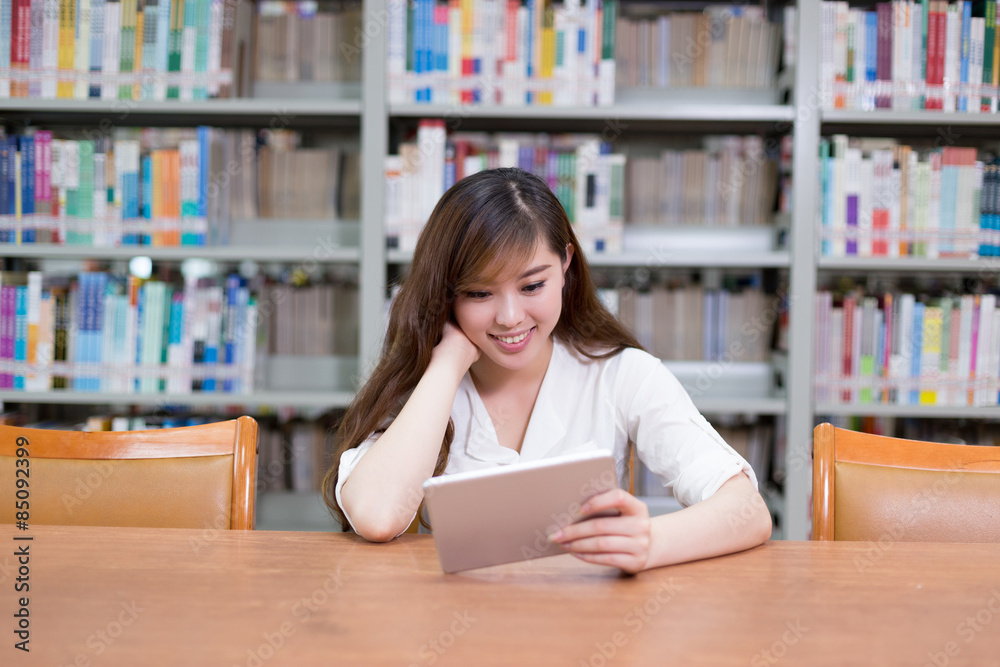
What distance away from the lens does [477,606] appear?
0.70m

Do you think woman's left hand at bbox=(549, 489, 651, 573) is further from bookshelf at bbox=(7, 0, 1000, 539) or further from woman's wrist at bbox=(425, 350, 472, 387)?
bookshelf at bbox=(7, 0, 1000, 539)

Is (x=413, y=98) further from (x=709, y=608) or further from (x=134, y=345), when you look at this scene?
(x=709, y=608)

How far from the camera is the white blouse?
3.85 feet

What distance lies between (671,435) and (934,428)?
61.9 inches

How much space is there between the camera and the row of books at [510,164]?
6.75ft

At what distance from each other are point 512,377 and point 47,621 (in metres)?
0.83

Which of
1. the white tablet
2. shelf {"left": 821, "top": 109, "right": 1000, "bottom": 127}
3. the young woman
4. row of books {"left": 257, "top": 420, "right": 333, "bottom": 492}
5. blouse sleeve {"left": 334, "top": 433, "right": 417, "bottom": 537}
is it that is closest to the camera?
the white tablet

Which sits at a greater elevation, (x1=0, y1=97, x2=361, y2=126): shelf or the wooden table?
(x1=0, y1=97, x2=361, y2=126): shelf

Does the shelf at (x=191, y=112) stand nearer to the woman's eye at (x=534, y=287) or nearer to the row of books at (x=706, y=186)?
the row of books at (x=706, y=186)

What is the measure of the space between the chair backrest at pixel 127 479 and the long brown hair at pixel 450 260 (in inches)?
6.0

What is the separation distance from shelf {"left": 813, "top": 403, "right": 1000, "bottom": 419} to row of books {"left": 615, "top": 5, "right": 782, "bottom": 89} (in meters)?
0.99

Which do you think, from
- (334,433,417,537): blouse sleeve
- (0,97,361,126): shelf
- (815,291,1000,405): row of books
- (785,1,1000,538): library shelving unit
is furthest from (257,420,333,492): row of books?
(815,291,1000,405): row of books

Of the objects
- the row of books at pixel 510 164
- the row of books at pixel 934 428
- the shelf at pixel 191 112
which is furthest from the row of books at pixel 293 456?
the row of books at pixel 934 428

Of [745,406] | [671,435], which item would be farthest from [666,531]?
[745,406]
